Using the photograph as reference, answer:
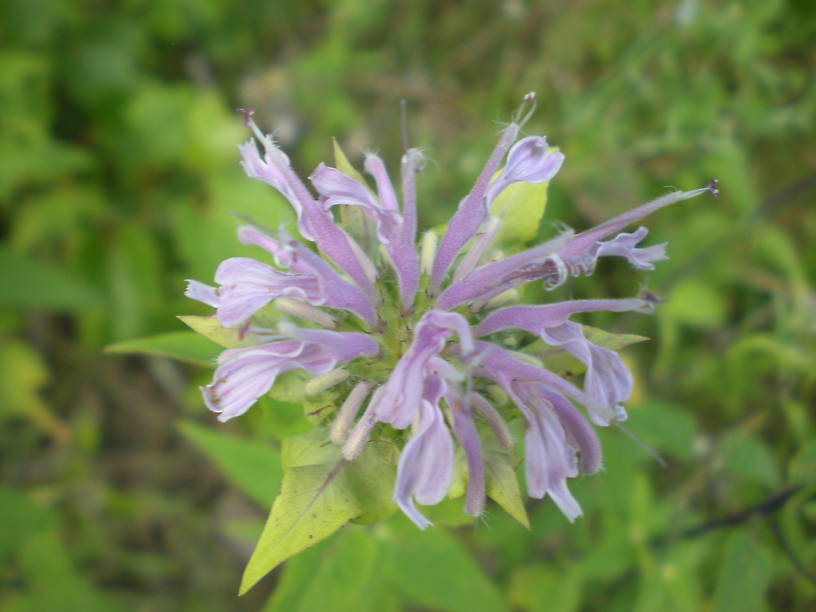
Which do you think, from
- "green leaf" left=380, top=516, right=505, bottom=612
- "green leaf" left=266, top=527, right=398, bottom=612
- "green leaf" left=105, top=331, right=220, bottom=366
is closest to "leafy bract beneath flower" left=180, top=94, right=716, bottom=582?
"green leaf" left=105, top=331, right=220, bottom=366

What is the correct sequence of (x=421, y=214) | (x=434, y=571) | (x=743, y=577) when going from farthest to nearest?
(x=421, y=214)
(x=434, y=571)
(x=743, y=577)

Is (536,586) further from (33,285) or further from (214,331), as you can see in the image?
(33,285)

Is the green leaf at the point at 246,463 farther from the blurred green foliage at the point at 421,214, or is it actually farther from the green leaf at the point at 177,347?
the green leaf at the point at 177,347

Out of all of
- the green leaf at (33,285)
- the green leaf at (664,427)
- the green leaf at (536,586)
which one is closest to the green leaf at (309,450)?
the green leaf at (664,427)

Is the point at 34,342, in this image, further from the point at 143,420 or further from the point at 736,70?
the point at 736,70

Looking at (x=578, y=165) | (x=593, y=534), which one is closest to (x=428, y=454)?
(x=593, y=534)

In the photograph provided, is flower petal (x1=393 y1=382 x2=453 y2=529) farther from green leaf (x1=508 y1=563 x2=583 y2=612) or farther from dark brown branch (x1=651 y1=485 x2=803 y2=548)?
green leaf (x1=508 y1=563 x2=583 y2=612)

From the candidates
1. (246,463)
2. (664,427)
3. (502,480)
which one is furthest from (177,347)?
(664,427)
